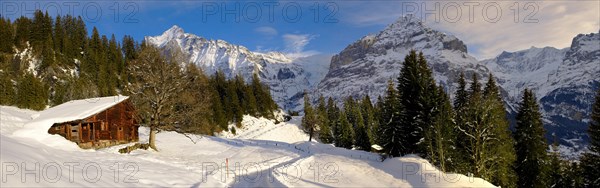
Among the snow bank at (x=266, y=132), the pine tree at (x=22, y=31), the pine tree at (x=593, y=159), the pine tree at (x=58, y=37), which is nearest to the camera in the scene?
the pine tree at (x=593, y=159)

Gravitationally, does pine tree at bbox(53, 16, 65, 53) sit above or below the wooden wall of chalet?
above

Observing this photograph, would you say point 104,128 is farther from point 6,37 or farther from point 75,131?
point 6,37

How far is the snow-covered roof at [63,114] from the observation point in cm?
2609

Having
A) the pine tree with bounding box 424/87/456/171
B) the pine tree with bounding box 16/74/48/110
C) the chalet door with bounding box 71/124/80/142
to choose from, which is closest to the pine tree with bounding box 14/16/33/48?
the pine tree with bounding box 16/74/48/110

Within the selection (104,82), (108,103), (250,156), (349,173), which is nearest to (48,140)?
(108,103)

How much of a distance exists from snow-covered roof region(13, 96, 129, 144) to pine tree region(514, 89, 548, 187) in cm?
4142

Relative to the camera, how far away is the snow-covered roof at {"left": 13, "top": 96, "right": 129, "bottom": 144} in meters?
26.1

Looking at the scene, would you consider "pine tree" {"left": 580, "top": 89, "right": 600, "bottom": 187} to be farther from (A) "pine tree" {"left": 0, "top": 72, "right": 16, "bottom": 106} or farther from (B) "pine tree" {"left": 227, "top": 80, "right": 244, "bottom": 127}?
(A) "pine tree" {"left": 0, "top": 72, "right": 16, "bottom": 106}

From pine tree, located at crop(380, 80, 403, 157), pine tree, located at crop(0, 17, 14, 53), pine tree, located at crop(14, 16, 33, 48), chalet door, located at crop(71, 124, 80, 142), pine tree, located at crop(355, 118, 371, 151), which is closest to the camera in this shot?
chalet door, located at crop(71, 124, 80, 142)

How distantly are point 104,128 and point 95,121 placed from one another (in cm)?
195

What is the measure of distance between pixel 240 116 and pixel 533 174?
228 ft

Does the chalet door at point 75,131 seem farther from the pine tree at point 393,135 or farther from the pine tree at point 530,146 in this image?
the pine tree at point 530,146

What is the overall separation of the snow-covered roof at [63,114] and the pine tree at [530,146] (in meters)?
41.4

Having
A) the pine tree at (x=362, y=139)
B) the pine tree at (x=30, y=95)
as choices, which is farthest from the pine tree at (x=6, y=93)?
the pine tree at (x=362, y=139)
